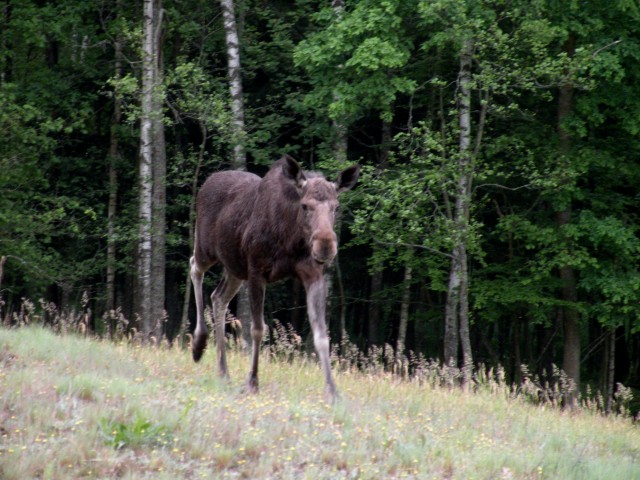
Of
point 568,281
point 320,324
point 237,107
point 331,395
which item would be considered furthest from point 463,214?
point 331,395

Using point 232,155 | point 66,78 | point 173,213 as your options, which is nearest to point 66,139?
point 66,78

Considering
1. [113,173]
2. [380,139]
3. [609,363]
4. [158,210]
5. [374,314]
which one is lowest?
[609,363]

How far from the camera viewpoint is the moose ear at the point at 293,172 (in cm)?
972

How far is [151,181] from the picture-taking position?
20672mm

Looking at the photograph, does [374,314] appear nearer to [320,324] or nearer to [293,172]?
[293,172]

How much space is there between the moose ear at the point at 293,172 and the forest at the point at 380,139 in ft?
26.7

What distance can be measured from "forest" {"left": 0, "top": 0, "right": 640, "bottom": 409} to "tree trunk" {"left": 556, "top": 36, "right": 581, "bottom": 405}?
4 centimetres

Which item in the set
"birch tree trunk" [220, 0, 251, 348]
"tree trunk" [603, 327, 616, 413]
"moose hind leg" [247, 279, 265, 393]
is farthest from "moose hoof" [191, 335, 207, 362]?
"tree trunk" [603, 327, 616, 413]

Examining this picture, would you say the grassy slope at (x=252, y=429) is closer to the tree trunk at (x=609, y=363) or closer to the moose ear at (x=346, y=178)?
the moose ear at (x=346, y=178)

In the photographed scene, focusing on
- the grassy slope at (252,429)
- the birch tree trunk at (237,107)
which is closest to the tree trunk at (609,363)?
the birch tree trunk at (237,107)

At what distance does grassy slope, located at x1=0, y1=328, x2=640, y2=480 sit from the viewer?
269 inches

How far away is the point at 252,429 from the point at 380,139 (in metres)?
20.8

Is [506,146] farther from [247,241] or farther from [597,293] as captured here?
[247,241]

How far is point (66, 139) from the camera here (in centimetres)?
2652
